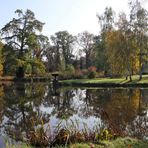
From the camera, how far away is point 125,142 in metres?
10.5

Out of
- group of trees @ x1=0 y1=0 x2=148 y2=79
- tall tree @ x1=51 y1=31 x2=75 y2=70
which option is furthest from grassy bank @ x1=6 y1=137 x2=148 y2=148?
tall tree @ x1=51 y1=31 x2=75 y2=70

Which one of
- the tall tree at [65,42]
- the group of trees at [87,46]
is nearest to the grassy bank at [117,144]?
the group of trees at [87,46]

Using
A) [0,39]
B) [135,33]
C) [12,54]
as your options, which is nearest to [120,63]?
[135,33]

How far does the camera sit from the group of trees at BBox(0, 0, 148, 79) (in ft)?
152

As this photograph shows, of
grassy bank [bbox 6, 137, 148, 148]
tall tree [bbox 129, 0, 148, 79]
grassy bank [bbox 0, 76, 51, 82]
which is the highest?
tall tree [bbox 129, 0, 148, 79]

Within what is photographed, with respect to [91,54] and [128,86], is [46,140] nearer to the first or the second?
[128,86]

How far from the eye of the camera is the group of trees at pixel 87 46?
46.4 meters

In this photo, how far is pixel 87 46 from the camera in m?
91.7

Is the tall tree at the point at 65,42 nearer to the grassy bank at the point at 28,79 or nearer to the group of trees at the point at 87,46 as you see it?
the group of trees at the point at 87,46

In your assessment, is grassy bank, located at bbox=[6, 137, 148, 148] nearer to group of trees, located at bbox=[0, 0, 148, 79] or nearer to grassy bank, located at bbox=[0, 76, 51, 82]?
group of trees, located at bbox=[0, 0, 148, 79]

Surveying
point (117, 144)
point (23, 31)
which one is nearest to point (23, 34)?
point (23, 31)

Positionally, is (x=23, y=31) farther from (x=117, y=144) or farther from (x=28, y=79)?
(x=117, y=144)

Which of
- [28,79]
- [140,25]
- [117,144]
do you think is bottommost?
[117,144]

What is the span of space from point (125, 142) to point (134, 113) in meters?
9.71
